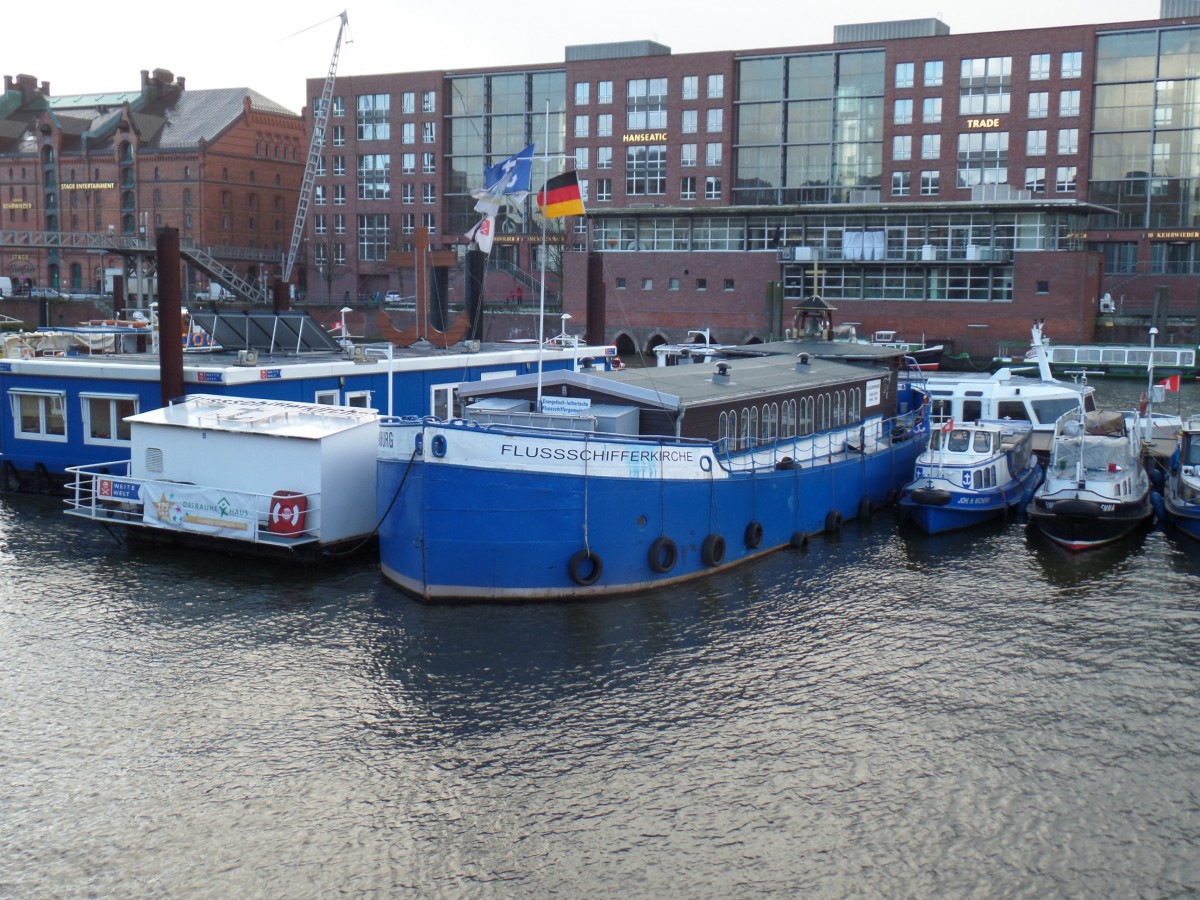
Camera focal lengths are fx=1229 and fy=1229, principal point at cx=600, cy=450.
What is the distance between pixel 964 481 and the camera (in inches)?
1313

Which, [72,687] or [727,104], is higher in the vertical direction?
[727,104]

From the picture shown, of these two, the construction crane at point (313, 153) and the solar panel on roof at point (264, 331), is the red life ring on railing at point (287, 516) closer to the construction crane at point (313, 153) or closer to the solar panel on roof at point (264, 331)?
the solar panel on roof at point (264, 331)

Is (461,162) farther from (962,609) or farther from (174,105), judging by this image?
(962,609)

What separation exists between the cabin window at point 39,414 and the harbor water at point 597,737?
8698mm

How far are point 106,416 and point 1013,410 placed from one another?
28.3 metres

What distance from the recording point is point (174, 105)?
120 meters

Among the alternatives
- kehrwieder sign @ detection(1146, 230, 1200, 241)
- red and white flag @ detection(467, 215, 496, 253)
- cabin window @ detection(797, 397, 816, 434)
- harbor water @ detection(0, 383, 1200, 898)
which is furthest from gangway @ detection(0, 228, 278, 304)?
kehrwieder sign @ detection(1146, 230, 1200, 241)

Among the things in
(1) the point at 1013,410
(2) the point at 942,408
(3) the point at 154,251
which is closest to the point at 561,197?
(2) the point at 942,408

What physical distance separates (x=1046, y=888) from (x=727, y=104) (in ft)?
288

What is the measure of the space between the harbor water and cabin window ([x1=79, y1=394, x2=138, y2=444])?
7.21m

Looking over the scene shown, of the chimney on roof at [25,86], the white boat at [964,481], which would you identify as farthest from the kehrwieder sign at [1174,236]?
the chimney on roof at [25,86]

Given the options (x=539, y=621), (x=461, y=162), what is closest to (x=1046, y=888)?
(x=539, y=621)

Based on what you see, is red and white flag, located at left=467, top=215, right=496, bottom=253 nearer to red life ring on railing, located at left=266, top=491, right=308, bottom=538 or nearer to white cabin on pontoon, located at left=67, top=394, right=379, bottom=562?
white cabin on pontoon, located at left=67, top=394, right=379, bottom=562

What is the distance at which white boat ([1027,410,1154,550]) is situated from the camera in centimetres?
3075
